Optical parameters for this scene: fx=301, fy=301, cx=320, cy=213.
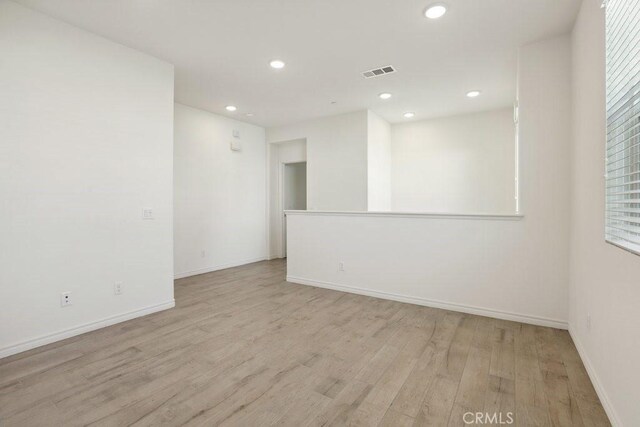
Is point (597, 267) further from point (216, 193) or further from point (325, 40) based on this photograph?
point (216, 193)

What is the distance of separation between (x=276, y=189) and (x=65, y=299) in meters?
4.34

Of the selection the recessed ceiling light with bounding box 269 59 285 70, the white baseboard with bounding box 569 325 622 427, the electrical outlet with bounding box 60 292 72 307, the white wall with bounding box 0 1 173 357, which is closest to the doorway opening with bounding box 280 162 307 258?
the recessed ceiling light with bounding box 269 59 285 70

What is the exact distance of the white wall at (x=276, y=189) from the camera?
6.50 metres

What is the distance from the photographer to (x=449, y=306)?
131 inches

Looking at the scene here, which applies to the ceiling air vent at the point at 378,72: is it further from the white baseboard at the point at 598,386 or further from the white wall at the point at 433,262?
the white baseboard at the point at 598,386

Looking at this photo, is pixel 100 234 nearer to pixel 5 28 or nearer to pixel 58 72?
pixel 58 72

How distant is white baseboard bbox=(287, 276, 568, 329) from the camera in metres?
2.86

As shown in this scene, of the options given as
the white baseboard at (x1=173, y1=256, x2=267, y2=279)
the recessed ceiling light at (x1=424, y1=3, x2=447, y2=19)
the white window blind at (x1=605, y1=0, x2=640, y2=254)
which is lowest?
the white baseboard at (x1=173, y1=256, x2=267, y2=279)

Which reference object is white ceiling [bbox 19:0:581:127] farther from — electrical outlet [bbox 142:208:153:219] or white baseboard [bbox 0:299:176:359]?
white baseboard [bbox 0:299:176:359]

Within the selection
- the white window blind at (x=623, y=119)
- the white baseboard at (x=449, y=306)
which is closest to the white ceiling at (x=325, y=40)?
the white window blind at (x=623, y=119)

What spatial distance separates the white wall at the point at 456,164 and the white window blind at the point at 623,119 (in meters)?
3.68

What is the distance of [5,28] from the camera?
7.72 ft

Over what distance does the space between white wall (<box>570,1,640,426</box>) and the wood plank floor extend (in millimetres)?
208

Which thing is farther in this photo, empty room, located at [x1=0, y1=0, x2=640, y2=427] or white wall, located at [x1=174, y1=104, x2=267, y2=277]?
white wall, located at [x1=174, y1=104, x2=267, y2=277]
